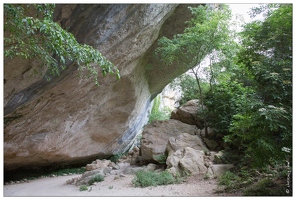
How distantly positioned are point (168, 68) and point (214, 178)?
17.9ft

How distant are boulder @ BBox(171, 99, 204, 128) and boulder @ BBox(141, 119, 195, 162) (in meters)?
0.48

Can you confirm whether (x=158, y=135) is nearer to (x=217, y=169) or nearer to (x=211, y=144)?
(x=211, y=144)

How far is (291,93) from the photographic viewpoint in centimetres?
412

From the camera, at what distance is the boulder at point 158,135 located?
9273 mm

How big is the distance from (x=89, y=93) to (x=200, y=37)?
428 cm

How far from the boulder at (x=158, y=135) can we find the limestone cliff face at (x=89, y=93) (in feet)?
4.41

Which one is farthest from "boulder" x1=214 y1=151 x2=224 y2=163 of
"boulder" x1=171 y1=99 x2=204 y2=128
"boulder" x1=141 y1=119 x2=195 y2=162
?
"boulder" x1=171 y1=99 x2=204 y2=128

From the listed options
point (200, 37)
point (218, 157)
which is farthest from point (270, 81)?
point (200, 37)

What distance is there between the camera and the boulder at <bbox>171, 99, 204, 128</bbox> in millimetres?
10994

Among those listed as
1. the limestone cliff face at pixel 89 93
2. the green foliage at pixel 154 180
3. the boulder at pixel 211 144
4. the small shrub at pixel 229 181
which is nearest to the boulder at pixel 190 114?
the boulder at pixel 211 144

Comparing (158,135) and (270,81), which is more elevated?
(270,81)

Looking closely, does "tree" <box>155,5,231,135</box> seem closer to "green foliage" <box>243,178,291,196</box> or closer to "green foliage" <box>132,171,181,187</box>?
"green foliage" <box>132,171,181,187</box>

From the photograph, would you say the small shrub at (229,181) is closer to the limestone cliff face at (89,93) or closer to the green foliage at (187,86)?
the limestone cliff face at (89,93)

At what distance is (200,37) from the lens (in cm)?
838
